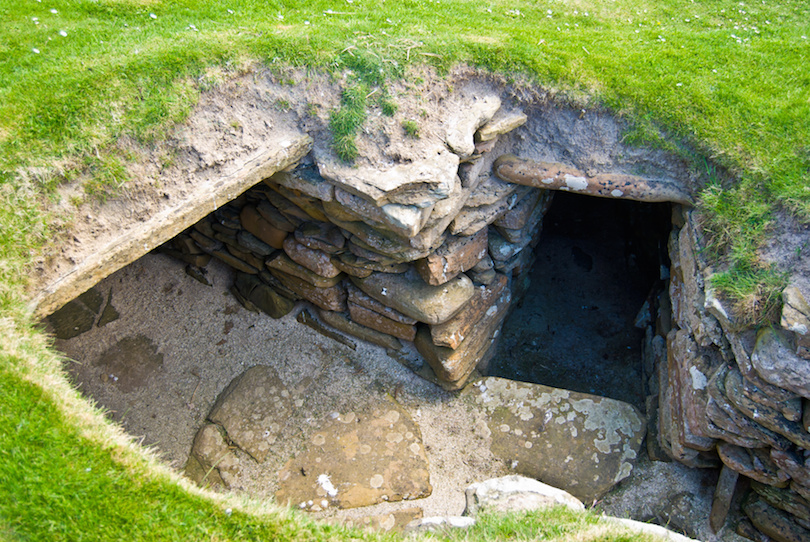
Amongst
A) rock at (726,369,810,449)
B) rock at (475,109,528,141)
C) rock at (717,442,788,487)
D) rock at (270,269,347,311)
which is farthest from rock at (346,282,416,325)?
rock at (717,442,788,487)

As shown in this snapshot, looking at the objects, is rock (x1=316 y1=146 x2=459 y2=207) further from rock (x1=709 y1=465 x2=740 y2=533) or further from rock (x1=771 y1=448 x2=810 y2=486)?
rock (x1=709 y1=465 x2=740 y2=533)

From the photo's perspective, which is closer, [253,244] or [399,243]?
[399,243]

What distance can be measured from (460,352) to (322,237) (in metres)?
1.92

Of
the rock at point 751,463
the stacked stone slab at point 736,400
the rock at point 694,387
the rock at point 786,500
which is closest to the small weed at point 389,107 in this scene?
the stacked stone slab at point 736,400

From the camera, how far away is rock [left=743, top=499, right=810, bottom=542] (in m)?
3.93

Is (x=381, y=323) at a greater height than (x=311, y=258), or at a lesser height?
lesser

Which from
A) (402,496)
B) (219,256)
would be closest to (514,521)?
(402,496)

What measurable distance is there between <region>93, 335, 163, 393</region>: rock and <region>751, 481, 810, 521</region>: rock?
18.6 feet

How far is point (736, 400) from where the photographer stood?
3684 millimetres

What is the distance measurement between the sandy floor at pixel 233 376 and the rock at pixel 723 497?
0.12m

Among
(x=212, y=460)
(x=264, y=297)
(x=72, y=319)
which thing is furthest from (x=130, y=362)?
(x=264, y=297)

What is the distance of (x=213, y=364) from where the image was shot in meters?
5.41

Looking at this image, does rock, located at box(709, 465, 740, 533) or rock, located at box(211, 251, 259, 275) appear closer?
rock, located at box(709, 465, 740, 533)

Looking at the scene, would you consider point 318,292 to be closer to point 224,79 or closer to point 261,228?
point 261,228
